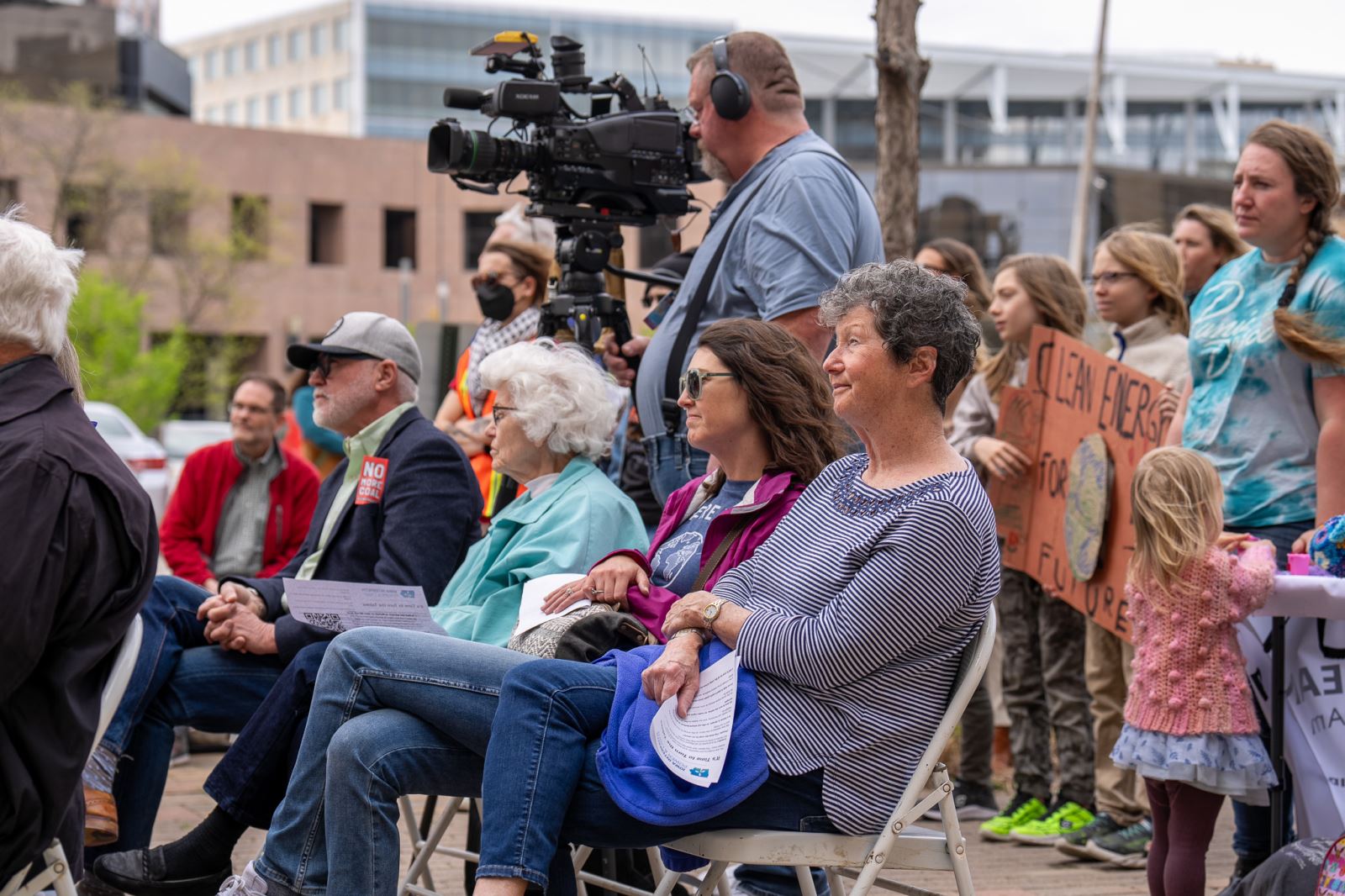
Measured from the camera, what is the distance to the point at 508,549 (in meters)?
4.02

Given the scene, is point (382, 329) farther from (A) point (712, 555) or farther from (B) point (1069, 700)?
(B) point (1069, 700)

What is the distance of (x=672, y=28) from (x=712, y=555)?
91.8 meters

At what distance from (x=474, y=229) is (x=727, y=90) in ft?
154

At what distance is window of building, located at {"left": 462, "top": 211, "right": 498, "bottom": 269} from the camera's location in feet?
165

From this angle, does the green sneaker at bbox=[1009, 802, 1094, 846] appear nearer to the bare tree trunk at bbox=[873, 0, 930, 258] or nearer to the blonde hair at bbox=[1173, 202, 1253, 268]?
the blonde hair at bbox=[1173, 202, 1253, 268]

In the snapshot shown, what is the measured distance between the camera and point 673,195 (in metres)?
5.03

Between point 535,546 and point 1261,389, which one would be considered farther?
point 1261,389

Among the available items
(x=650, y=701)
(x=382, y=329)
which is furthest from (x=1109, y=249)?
(x=650, y=701)

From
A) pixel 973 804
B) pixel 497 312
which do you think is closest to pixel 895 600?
pixel 973 804

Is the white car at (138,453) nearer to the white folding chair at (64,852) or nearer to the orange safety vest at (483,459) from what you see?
the orange safety vest at (483,459)

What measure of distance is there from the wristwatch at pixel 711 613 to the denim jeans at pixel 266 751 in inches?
43.5

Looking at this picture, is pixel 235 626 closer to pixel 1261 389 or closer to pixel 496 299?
pixel 496 299

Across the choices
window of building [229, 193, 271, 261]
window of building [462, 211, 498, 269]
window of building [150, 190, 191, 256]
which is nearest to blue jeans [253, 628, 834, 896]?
window of building [150, 190, 191, 256]

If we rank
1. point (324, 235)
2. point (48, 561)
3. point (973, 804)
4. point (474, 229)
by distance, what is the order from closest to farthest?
point (48, 561) → point (973, 804) → point (324, 235) → point (474, 229)
